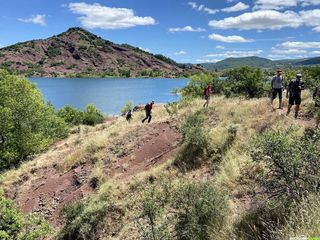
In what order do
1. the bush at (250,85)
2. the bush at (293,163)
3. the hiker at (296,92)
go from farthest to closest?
the bush at (250,85), the hiker at (296,92), the bush at (293,163)

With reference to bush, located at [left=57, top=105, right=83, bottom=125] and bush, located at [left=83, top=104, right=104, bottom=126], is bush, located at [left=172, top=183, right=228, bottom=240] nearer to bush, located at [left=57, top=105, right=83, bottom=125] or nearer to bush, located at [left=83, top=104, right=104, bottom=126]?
bush, located at [left=83, top=104, right=104, bottom=126]

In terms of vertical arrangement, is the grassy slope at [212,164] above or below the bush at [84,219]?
above

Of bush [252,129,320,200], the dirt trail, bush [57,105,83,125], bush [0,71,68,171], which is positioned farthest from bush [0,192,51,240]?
bush [57,105,83,125]

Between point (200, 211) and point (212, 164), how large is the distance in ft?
15.8

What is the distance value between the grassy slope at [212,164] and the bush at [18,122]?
664 cm

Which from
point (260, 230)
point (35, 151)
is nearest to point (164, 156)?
point (260, 230)

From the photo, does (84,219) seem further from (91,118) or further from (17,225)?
(91,118)

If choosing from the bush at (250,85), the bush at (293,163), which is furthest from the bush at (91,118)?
the bush at (293,163)

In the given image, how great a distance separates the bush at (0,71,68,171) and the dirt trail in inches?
322

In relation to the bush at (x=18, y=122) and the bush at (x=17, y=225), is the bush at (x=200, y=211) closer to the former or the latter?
the bush at (x=17, y=225)

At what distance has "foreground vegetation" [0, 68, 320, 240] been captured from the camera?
25.6 ft

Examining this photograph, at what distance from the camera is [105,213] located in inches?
570

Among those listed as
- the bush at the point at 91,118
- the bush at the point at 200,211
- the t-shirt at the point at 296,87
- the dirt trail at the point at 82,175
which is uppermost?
the t-shirt at the point at 296,87

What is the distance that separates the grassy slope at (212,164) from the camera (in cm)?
1206
